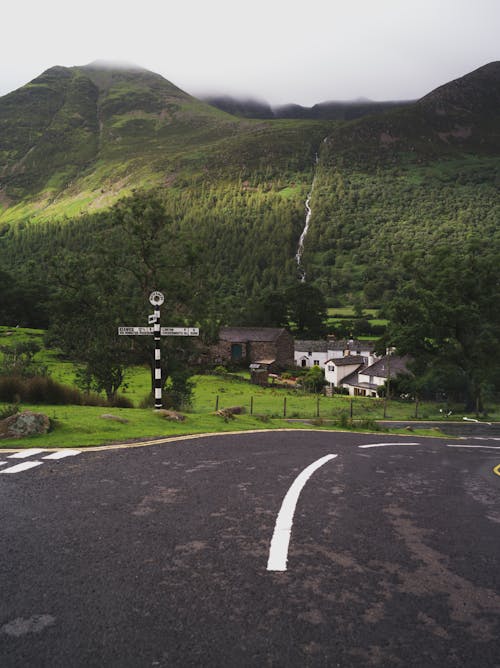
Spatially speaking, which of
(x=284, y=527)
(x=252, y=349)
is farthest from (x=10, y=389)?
(x=252, y=349)

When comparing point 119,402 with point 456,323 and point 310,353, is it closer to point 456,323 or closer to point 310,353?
point 456,323

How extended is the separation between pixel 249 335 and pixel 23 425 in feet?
238

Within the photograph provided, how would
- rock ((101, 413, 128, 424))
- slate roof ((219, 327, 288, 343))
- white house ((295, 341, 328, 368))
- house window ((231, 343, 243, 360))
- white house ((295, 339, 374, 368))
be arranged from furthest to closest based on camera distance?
1. white house ((295, 341, 328, 368))
2. white house ((295, 339, 374, 368))
3. slate roof ((219, 327, 288, 343))
4. house window ((231, 343, 243, 360))
5. rock ((101, 413, 128, 424))

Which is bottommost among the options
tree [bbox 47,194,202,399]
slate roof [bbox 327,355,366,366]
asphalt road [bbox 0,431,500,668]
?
slate roof [bbox 327,355,366,366]

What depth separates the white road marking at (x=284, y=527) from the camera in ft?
14.8

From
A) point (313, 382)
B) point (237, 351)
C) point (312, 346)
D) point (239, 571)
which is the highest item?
point (239, 571)

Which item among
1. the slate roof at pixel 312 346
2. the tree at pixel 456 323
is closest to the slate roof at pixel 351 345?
the slate roof at pixel 312 346

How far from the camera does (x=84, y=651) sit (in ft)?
10.4

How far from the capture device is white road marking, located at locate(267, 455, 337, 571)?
452 cm

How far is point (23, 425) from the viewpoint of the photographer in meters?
10.4

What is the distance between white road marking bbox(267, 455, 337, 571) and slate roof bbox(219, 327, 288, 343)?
73349 millimetres

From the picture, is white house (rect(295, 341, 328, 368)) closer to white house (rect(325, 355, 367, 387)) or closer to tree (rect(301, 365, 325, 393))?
white house (rect(325, 355, 367, 387))

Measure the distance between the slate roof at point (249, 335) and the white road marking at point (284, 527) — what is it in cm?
7335

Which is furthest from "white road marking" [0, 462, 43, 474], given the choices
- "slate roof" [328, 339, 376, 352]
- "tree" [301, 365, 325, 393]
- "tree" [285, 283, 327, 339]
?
"tree" [285, 283, 327, 339]
